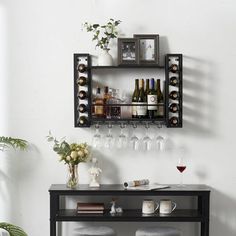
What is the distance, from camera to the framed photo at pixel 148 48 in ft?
14.8

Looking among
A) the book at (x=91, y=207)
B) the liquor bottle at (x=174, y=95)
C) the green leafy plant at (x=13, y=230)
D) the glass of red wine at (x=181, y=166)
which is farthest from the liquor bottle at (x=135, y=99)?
the green leafy plant at (x=13, y=230)

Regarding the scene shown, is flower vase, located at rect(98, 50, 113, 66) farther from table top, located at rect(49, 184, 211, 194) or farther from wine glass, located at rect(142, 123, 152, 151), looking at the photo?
table top, located at rect(49, 184, 211, 194)

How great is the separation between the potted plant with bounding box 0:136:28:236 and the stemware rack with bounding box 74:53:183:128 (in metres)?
0.47

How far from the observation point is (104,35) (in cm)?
467

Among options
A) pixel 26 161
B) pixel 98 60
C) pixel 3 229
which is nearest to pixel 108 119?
pixel 98 60

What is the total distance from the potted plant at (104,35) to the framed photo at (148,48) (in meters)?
0.19

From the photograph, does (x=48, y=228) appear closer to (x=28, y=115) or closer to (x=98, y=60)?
(x=28, y=115)

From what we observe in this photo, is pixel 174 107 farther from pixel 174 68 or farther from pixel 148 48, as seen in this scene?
pixel 148 48

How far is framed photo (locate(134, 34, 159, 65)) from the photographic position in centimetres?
452

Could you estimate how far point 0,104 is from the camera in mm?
4668

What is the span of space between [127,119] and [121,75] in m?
0.41

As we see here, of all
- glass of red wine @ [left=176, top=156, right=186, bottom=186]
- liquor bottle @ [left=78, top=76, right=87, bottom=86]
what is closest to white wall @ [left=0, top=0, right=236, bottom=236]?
glass of red wine @ [left=176, top=156, right=186, bottom=186]

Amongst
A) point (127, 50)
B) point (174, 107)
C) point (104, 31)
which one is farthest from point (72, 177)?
point (104, 31)

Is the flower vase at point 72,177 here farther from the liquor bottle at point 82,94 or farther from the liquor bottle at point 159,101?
the liquor bottle at point 159,101
